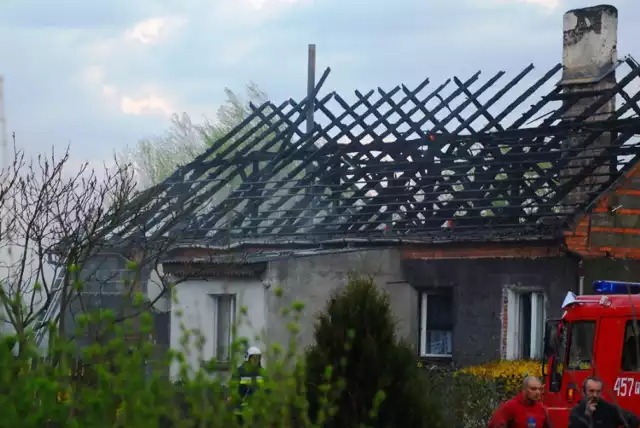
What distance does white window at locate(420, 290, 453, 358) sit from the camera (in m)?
20.8

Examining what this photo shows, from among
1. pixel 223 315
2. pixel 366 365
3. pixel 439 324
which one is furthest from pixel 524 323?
pixel 366 365

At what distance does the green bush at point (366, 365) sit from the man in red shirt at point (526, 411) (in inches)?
90.3

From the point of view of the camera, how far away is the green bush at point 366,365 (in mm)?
7605

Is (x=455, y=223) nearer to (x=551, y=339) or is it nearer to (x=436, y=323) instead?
(x=436, y=323)

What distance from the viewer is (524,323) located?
783 inches

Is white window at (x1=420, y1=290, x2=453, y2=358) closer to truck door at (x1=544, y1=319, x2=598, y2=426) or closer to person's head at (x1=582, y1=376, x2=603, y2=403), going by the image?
truck door at (x1=544, y1=319, x2=598, y2=426)

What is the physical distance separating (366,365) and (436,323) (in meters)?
13.4

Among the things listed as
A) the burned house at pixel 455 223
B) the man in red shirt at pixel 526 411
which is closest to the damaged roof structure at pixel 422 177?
the burned house at pixel 455 223

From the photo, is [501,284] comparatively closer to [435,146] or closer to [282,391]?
[435,146]

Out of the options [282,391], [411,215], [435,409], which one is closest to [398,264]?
[411,215]

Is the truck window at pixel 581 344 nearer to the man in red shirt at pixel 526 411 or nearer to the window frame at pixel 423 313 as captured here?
the man in red shirt at pixel 526 411

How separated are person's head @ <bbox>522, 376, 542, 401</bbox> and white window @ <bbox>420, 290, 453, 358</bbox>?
1076 centimetres

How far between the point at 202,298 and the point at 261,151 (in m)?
5.53

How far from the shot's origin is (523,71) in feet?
81.8
